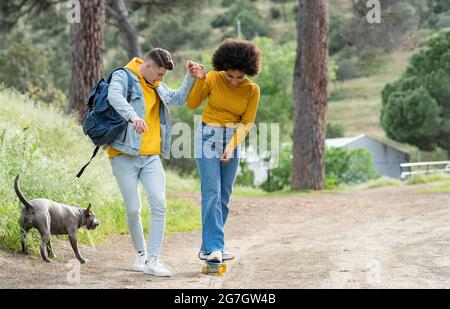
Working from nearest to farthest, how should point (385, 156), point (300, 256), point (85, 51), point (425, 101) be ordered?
point (300, 256)
point (85, 51)
point (425, 101)
point (385, 156)

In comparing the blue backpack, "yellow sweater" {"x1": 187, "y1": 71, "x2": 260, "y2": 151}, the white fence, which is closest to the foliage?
the white fence

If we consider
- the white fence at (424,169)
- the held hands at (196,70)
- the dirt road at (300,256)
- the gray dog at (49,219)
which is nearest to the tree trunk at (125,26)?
the white fence at (424,169)

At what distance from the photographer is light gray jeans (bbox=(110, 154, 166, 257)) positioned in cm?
808

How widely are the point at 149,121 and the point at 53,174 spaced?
295 cm

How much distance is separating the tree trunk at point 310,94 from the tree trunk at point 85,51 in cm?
680

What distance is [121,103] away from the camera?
25.7ft

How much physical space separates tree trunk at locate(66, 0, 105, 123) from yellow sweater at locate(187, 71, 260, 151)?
8.57 metres

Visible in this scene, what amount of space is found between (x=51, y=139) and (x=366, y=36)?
1616 centimetres

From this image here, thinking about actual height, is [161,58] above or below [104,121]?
above

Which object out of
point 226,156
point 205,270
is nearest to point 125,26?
point 226,156

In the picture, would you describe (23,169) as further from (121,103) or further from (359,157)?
(359,157)

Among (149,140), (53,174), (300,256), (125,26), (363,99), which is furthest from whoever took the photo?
(363,99)

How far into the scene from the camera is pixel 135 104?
8.10 meters

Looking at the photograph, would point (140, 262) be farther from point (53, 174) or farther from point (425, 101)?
point (425, 101)
